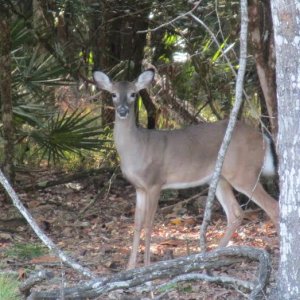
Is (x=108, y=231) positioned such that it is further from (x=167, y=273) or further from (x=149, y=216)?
(x=167, y=273)

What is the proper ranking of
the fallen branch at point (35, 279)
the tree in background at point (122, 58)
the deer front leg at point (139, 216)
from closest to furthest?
the fallen branch at point (35, 279) < the deer front leg at point (139, 216) < the tree in background at point (122, 58)

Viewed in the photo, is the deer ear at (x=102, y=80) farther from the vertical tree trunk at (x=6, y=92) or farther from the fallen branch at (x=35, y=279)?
the fallen branch at (x=35, y=279)

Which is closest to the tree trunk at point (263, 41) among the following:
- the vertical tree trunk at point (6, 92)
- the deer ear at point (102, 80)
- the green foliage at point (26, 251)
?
the deer ear at point (102, 80)

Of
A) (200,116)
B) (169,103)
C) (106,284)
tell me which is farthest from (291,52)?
(200,116)

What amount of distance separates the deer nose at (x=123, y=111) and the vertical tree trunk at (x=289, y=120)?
12.2 feet

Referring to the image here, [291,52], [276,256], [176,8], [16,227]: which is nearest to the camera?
[291,52]

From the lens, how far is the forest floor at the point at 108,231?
22.6ft

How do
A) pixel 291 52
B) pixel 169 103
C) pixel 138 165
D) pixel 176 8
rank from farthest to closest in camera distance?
pixel 169 103, pixel 176 8, pixel 138 165, pixel 291 52

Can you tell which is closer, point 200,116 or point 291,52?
point 291,52

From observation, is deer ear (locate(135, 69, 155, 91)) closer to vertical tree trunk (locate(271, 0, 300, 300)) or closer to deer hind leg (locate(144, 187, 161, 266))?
deer hind leg (locate(144, 187, 161, 266))

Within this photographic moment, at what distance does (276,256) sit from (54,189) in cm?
421

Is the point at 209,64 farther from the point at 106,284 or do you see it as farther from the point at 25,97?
the point at 106,284

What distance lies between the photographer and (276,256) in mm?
7566

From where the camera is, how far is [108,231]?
9.09 m
